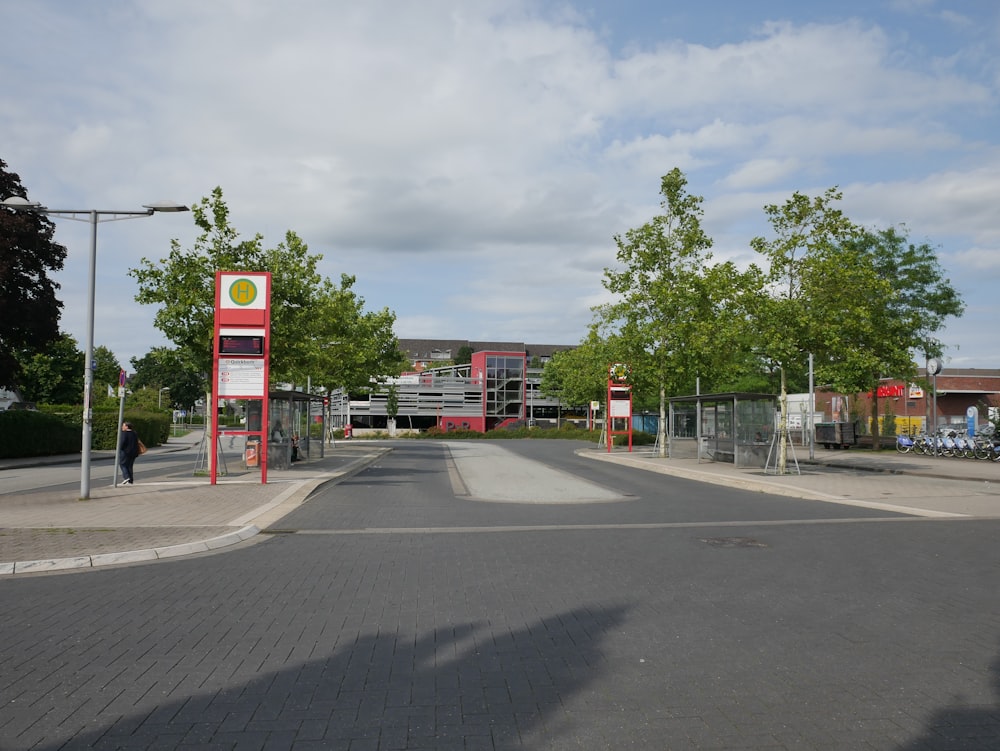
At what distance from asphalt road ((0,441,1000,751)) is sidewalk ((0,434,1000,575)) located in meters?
0.94

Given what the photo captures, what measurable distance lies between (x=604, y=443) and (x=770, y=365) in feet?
81.1

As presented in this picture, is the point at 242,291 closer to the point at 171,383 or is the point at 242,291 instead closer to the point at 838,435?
the point at 838,435

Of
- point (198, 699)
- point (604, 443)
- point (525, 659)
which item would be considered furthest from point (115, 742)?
point (604, 443)

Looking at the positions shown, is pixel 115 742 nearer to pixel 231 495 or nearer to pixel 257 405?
pixel 231 495

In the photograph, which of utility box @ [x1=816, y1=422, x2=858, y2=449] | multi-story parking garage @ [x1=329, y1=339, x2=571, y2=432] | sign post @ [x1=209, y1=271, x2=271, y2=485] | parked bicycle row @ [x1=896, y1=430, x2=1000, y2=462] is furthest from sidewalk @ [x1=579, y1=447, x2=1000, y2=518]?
multi-story parking garage @ [x1=329, y1=339, x2=571, y2=432]

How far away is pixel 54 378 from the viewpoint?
71125mm

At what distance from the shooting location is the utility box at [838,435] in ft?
141

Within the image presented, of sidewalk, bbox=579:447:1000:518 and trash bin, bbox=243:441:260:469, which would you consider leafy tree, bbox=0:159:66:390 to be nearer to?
trash bin, bbox=243:441:260:469

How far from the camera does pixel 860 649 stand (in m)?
5.52

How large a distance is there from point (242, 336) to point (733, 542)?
1217 centimetres

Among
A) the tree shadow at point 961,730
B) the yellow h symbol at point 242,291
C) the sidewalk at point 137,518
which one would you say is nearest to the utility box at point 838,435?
the sidewalk at point 137,518

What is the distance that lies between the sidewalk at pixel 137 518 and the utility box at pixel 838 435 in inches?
1233

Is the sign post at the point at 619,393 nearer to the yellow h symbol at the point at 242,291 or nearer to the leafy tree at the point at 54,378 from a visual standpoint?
the yellow h symbol at the point at 242,291

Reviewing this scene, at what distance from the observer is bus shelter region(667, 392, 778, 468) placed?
26.2 metres
